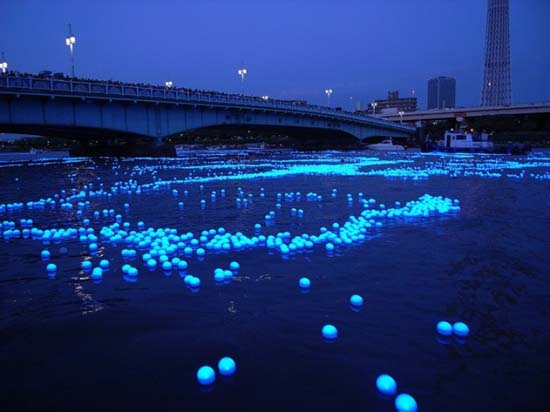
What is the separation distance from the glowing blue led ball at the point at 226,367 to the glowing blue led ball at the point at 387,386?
4.63ft

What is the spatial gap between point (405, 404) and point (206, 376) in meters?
1.81

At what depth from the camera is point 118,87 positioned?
4222 centimetres

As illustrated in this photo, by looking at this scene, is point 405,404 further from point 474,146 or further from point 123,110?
point 474,146

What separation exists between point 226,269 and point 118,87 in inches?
1531

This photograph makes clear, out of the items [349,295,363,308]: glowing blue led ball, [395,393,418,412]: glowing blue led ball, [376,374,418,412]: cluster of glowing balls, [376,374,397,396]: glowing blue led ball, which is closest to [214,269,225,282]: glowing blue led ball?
[349,295,363,308]: glowing blue led ball

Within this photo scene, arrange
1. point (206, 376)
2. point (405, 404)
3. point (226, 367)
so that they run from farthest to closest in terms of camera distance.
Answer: point (226, 367) → point (206, 376) → point (405, 404)

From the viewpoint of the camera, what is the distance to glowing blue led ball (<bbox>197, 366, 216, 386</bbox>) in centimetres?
424

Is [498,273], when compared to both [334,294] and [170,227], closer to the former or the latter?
[334,294]

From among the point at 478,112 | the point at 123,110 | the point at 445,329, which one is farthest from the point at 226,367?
the point at 478,112

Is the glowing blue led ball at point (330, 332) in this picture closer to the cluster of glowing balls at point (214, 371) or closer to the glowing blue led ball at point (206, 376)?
the cluster of glowing balls at point (214, 371)

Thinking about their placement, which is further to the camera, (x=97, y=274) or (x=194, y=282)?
(x=97, y=274)

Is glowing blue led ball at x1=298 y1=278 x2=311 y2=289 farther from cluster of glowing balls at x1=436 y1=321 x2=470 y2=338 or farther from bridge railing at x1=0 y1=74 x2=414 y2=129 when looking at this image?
bridge railing at x1=0 y1=74 x2=414 y2=129

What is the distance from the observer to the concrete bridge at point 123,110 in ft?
119

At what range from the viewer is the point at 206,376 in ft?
13.9
